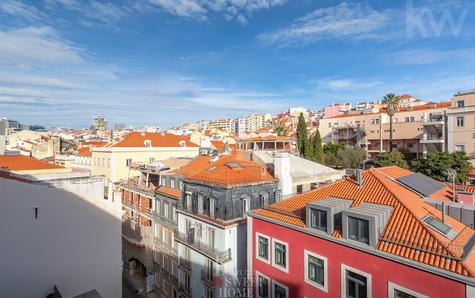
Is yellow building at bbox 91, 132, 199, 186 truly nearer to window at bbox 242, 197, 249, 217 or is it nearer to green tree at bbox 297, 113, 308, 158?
green tree at bbox 297, 113, 308, 158

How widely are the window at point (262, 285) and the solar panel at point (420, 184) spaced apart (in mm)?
9450


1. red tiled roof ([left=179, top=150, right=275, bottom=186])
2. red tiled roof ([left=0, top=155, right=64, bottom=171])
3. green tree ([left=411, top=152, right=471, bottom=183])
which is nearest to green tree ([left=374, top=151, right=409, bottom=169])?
green tree ([left=411, top=152, right=471, bottom=183])

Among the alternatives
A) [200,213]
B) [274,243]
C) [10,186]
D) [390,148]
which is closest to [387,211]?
[274,243]

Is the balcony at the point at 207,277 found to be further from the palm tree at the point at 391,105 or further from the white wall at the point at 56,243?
the palm tree at the point at 391,105

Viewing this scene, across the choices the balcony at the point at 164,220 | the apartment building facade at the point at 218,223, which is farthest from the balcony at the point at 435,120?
the balcony at the point at 164,220

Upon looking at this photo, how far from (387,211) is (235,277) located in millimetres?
10665

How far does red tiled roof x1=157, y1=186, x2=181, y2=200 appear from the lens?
21791 mm

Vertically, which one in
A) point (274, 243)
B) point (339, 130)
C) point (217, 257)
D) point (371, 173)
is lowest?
point (217, 257)

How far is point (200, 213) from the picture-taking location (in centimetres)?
1889

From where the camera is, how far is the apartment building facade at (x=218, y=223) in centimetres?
1722

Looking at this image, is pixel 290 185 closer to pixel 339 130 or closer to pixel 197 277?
pixel 197 277

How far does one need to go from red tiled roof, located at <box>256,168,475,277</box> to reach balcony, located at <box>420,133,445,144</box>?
32391 mm

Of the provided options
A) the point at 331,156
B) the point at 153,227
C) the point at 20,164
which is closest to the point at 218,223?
the point at 153,227

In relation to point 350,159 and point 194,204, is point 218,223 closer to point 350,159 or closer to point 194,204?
point 194,204
